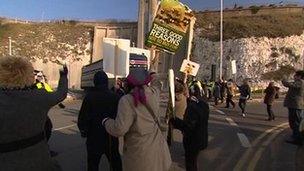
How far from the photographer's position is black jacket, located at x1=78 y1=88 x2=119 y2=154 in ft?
27.5

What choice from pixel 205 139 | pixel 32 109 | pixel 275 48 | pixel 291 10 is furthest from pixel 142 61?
pixel 291 10

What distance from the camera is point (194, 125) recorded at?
8.63 meters

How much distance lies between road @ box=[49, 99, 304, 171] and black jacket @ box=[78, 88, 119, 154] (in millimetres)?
2740

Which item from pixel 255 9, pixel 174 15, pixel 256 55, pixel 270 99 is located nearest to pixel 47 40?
pixel 255 9

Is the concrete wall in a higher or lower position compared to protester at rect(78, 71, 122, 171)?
higher

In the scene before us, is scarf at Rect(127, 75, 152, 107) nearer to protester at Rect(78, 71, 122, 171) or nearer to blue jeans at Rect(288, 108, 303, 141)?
protester at Rect(78, 71, 122, 171)

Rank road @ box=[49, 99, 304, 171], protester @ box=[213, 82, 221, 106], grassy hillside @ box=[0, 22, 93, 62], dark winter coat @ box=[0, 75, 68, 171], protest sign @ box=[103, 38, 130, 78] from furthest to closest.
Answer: grassy hillside @ box=[0, 22, 93, 62], protester @ box=[213, 82, 221, 106], protest sign @ box=[103, 38, 130, 78], road @ box=[49, 99, 304, 171], dark winter coat @ box=[0, 75, 68, 171]

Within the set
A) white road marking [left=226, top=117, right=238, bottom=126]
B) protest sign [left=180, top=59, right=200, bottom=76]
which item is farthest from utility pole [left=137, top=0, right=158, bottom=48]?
white road marking [left=226, top=117, right=238, bottom=126]

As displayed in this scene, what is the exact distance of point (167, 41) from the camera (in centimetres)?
1091

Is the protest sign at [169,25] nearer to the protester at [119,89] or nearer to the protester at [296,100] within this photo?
the protester at [119,89]

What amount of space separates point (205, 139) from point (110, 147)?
140 cm

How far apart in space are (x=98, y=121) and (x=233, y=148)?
6984mm

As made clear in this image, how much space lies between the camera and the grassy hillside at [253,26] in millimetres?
79681

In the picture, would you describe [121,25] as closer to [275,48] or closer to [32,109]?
[275,48]
